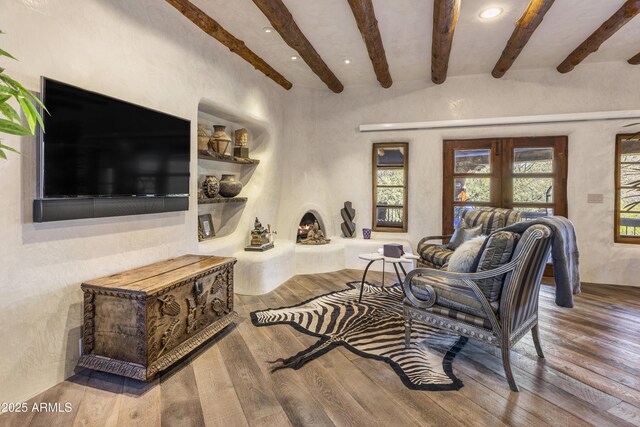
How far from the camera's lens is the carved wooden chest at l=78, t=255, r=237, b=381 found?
2.15 meters

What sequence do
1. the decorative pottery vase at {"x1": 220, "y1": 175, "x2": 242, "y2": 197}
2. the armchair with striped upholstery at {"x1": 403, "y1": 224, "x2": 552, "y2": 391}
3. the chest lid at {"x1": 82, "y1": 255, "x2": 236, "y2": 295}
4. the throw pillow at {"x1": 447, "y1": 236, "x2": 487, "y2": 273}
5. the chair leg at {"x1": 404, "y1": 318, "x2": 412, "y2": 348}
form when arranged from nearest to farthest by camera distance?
the armchair with striped upholstery at {"x1": 403, "y1": 224, "x2": 552, "y2": 391}
the chest lid at {"x1": 82, "y1": 255, "x2": 236, "y2": 295}
the throw pillow at {"x1": 447, "y1": 236, "x2": 487, "y2": 273}
the chair leg at {"x1": 404, "y1": 318, "x2": 412, "y2": 348}
the decorative pottery vase at {"x1": 220, "y1": 175, "x2": 242, "y2": 197}

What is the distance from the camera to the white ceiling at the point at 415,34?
315cm

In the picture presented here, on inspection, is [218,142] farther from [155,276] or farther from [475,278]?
[475,278]

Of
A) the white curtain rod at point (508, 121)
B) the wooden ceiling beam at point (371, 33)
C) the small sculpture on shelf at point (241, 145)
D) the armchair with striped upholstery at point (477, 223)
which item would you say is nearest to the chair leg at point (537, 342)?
the armchair with striped upholstery at point (477, 223)

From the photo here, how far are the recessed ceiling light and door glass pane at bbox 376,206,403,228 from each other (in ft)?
9.40

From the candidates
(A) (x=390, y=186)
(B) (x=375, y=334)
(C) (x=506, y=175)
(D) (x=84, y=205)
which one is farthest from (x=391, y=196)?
(D) (x=84, y=205)

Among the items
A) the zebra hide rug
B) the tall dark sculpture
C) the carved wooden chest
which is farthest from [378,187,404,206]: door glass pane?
the carved wooden chest

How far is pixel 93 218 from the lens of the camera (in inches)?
94.4

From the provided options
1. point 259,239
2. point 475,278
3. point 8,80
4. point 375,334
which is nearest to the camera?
point 8,80

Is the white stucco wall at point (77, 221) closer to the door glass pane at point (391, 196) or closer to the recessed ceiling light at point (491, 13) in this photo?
the recessed ceiling light at point (491, 13)

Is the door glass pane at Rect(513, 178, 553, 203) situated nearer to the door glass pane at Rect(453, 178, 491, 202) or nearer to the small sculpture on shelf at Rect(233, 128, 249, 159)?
the door glass pane at Rect(453, 178, 491, 202)

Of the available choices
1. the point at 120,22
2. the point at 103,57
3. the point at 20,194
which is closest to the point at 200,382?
the point at 20,194

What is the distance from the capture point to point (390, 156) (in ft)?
17.9

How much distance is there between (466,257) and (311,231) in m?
3.19
